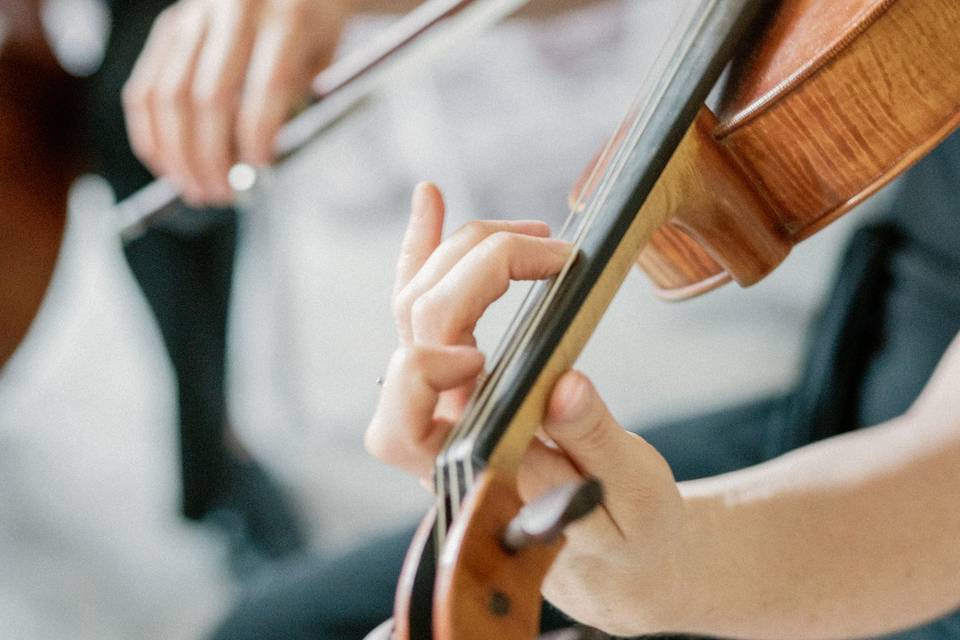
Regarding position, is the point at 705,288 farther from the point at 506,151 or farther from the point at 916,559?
the point at 506,151

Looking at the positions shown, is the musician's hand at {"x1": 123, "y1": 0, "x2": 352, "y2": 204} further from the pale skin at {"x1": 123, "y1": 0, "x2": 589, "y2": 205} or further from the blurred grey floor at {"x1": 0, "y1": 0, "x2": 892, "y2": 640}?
the blurred grey floor at {"x1": 0, "y1": 0, "x2": 892, "y2": 640}

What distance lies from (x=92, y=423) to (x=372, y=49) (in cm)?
81

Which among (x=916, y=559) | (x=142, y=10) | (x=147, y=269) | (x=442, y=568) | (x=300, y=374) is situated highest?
(x=142, y=10)

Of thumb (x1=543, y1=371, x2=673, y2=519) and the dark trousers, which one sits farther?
the dark trousers

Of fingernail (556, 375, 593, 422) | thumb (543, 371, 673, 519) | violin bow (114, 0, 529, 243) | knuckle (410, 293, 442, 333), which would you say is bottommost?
thumb (543, 371, 673, 519)

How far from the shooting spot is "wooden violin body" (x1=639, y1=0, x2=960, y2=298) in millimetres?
380

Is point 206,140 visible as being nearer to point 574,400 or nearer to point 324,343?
point 574,400

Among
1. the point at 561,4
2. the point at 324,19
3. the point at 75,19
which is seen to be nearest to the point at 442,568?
the point at 324,19

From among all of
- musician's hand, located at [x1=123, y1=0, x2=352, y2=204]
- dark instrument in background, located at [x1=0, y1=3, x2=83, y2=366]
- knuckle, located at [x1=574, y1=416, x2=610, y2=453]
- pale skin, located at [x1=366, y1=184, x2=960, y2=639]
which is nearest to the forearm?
pale skin, located at [x1=366, y1=184, x2=960, y2=639]

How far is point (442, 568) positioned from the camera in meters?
0.27

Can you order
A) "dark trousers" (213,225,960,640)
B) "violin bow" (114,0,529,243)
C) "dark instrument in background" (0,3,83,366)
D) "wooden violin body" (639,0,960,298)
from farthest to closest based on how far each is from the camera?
1. "dark instrument in background" (0,3,83,366)
2. "violin bow" (114,0,529,243)
3. "dark trousers" (213,225,960,640)
4. "wooden violin body" (639,0,960,298)

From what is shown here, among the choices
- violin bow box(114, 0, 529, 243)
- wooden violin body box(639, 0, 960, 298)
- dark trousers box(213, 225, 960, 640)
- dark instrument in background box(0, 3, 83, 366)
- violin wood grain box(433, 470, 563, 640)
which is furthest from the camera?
dark instrument in background box(0, 3, 83, 366)

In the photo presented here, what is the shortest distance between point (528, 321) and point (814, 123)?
17 centimetres

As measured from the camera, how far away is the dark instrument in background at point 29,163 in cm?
81
